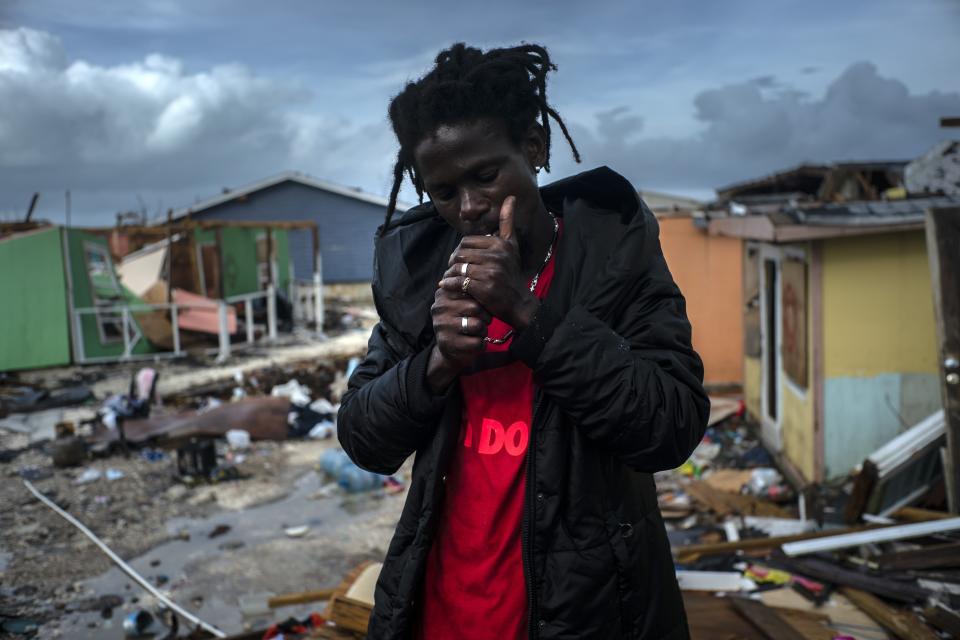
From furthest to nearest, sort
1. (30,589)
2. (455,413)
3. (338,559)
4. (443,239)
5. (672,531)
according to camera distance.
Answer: (672,531) → (338,559) → (30,589) → (443,239) → (455,413)

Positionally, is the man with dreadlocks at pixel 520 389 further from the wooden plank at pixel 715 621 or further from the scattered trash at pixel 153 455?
the scattered trash at pixel 153 455

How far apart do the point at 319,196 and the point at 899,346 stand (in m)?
24.6

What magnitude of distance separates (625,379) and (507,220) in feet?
1.38

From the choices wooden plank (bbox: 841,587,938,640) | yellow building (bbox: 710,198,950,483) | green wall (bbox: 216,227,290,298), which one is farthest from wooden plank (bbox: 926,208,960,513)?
green wall (bbox: 216,227,290,298)

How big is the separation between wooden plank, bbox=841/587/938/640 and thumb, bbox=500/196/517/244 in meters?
3.47

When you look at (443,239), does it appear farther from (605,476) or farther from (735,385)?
(735,385)

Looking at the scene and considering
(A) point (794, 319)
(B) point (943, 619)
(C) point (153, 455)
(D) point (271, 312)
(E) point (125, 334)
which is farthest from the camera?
(D) point (271, 312)

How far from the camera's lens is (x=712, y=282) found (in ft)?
36.7

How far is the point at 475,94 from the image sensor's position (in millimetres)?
1658

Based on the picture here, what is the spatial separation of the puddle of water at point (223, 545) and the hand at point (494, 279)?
4241 mm

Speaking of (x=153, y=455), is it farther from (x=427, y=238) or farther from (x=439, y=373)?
(x=439, y=373)

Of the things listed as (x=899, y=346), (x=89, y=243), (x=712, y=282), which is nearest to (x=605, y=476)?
(x=899, y=346)

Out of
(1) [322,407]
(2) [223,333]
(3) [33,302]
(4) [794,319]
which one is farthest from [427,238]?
(3) [33,302]

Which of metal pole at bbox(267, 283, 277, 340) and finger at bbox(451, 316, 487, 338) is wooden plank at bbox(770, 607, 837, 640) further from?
metal pole at bbox(267, 283, 277, 340)
